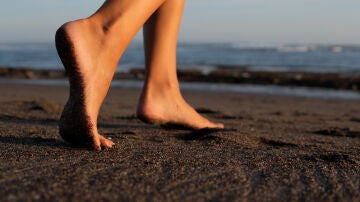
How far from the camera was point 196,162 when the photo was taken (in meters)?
1.20

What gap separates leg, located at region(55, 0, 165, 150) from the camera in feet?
4.30

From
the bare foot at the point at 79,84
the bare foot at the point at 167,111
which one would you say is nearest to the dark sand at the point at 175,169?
the bare foot at the point at 79,84

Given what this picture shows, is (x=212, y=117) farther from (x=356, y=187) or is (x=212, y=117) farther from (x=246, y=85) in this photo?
(x=246, y=85)

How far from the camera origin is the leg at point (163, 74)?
77.7 inches

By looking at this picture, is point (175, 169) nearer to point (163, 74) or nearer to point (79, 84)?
point (79, 84)

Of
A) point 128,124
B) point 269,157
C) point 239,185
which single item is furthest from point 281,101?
point 239,185

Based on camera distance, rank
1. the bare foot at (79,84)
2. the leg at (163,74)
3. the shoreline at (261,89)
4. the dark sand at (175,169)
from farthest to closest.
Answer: the shoreline at (261,89)
the leg at (163,74)
the bare foot at (79,84)
the dark sand at (175,169)

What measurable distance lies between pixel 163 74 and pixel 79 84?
80cm

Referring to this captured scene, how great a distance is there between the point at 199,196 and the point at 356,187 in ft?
1.20

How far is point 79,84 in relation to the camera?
4.33 feet

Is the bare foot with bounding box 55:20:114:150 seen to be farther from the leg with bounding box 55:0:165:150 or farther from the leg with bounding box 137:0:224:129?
the leg with bounding box 137:0:224:129

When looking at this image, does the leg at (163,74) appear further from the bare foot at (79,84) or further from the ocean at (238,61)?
the ocean at (238,61)

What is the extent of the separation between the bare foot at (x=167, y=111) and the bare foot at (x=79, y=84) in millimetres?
714

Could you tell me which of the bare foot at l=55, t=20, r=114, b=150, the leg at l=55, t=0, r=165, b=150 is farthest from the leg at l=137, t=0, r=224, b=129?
the bare foot at l=55, t=20, r=114, b=150
